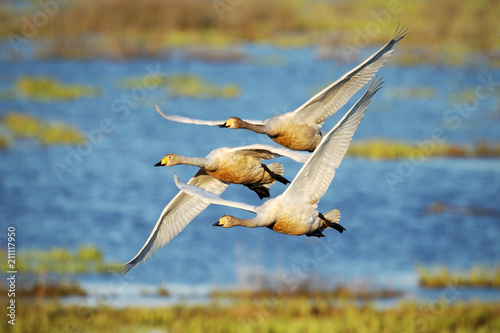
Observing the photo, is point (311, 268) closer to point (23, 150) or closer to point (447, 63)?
point (23, 150)

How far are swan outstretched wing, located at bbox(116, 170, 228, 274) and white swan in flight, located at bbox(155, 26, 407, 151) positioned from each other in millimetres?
781

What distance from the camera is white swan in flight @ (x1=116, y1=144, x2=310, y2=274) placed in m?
7.64

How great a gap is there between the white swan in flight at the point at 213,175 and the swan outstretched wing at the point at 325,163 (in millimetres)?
227

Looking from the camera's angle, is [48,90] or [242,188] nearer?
[242,188]

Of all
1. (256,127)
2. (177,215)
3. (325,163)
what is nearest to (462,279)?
(177,215)

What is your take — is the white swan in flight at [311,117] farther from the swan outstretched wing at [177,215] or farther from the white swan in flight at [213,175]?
the swan outstretched wing at [177,215]

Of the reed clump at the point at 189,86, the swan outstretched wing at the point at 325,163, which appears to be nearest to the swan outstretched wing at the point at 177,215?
the swan outstretched wing at the point at 325,163

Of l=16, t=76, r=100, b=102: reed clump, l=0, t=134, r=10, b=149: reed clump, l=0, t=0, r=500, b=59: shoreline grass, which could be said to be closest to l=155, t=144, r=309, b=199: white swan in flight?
l=0, t=134, r=10, b=149: reed clump

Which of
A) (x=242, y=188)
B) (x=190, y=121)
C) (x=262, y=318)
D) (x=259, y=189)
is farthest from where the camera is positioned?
(x=242, y=188)

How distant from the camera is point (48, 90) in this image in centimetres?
4925

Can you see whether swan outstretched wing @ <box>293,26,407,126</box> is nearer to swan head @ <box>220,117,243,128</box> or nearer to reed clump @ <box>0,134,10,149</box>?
swan head @ <box>220,117,243,128</box>

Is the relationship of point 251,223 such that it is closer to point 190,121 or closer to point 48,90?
point 190,121

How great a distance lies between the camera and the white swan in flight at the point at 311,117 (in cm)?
806

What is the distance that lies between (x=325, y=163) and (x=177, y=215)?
1875mm
